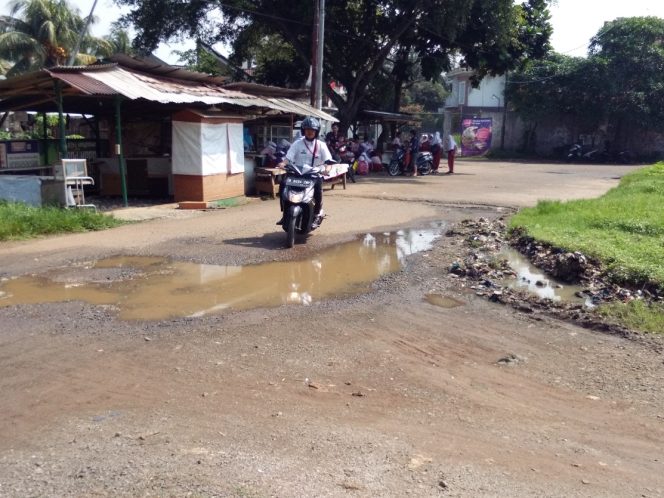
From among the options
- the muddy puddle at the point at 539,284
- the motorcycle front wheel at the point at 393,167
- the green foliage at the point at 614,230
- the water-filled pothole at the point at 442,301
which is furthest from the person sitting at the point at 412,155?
the water-filled pothole at the point at 442,301

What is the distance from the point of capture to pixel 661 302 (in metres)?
6.37

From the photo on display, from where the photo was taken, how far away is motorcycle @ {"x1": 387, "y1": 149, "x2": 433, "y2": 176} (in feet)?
78.7

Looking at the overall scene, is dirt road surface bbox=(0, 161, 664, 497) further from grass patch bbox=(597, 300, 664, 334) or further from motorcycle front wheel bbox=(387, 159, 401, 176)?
motorcycle front wheel bbox=(387, 159, 401, 176)

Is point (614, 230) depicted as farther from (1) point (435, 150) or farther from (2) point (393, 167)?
(1) point (435, 150)

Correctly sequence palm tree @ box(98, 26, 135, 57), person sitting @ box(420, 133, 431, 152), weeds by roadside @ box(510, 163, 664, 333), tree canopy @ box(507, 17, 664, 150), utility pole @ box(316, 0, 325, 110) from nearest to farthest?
weeds by roadside @ box(510, 163, 664, 333) → utility pole @ box(316, 0, 325, 110) → person sitting @ box(420, 133, 431, 152) → tree canopy @ box(507, 17, 664, 150) → palm tree @ box(98, 26, 135, 57)

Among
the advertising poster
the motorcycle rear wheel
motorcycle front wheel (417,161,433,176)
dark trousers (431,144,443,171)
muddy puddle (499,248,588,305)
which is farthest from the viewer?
the advertising poster

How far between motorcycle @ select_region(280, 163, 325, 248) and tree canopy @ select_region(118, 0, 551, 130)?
13985 millimetres

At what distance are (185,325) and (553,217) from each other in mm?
7393

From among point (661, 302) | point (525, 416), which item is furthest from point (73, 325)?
point (661, 302)

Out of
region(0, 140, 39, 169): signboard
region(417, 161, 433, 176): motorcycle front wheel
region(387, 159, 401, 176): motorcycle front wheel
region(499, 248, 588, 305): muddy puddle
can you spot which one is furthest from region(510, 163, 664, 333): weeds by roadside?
region(417, 161, 433, 176): motorcycle front wheel

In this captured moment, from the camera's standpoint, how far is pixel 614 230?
9422 mm

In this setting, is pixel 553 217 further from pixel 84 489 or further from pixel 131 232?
pixel 84 489

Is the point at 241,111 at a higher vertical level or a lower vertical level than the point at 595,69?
lower

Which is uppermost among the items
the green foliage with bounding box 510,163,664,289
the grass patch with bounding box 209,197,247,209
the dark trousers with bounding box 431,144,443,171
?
the dark trousers with bounding box 431,144,443,171
